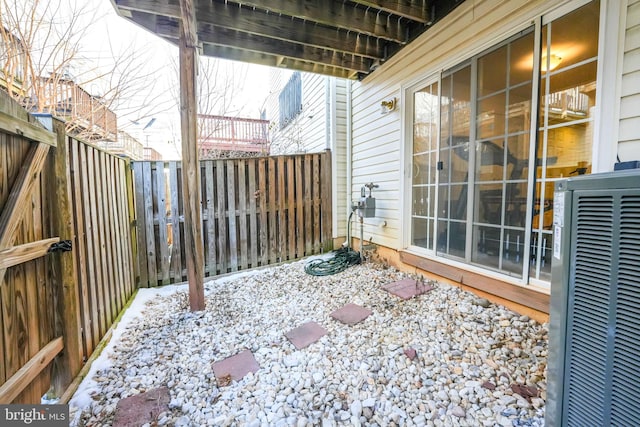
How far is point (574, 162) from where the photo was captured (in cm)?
189

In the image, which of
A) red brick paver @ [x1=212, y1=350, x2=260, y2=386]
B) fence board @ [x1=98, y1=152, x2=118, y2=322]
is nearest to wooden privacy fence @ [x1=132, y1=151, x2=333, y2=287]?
fence board @ [x1=98, y1=152, x2=118, y2=322]

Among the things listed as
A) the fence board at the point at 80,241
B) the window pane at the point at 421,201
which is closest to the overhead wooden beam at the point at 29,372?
the fence board at the point at 80,241

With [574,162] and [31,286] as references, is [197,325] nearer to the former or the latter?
[31,286]

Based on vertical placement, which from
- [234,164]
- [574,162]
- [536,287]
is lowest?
[536,287]

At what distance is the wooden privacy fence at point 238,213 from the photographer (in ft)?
10.7

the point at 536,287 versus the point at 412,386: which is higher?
the point at 536,287

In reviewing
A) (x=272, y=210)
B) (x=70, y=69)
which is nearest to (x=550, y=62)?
(x=272, y=210)

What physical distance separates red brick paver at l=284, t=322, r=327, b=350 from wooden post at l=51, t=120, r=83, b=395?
1.40 metres

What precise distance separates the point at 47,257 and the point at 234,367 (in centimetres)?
133

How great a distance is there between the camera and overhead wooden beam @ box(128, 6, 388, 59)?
279 cm

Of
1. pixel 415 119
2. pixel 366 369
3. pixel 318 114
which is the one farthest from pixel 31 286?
pixel 318 114

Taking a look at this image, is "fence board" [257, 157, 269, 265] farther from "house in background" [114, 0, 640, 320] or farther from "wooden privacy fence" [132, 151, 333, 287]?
"house in background" [114, 0, 640, 320]

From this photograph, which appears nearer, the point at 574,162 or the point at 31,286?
the point at 31,286

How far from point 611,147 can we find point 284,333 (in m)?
2.70
